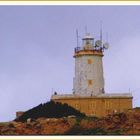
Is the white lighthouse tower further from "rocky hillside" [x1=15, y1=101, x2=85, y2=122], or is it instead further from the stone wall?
"rocky hillside" [x1=15, y1=101, x2=85, y2=122]

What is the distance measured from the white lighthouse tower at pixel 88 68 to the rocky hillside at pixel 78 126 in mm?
9027

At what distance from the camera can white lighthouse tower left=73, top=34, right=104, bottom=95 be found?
55.6 m

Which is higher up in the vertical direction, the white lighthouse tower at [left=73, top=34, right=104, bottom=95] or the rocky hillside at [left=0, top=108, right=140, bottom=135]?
the white lighthouse tower at [left=73, top=34, right=104, bottom=95]

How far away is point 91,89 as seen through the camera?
5566 cm

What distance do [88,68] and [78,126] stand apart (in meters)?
11.3

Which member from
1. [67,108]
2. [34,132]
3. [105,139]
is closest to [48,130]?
[34,132]

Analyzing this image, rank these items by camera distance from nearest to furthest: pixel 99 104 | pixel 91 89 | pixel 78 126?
pixel 78 126 → pixel 99 104 → pixel 91 89

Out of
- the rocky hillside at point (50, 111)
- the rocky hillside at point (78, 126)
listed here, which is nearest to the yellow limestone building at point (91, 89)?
the rocky hillside at point (50, 111)

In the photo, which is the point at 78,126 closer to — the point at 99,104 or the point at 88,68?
the point at 99,104

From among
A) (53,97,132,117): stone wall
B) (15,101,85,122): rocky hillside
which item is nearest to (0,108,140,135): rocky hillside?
(15,101,85,122): rocky hillside

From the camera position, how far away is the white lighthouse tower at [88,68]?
182 ft

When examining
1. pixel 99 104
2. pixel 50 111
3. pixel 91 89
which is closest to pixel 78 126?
pixel 50 111

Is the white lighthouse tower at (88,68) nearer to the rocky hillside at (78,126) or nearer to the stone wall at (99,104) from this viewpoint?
the stone wall at (99,104)

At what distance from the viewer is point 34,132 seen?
Result: 147ft
